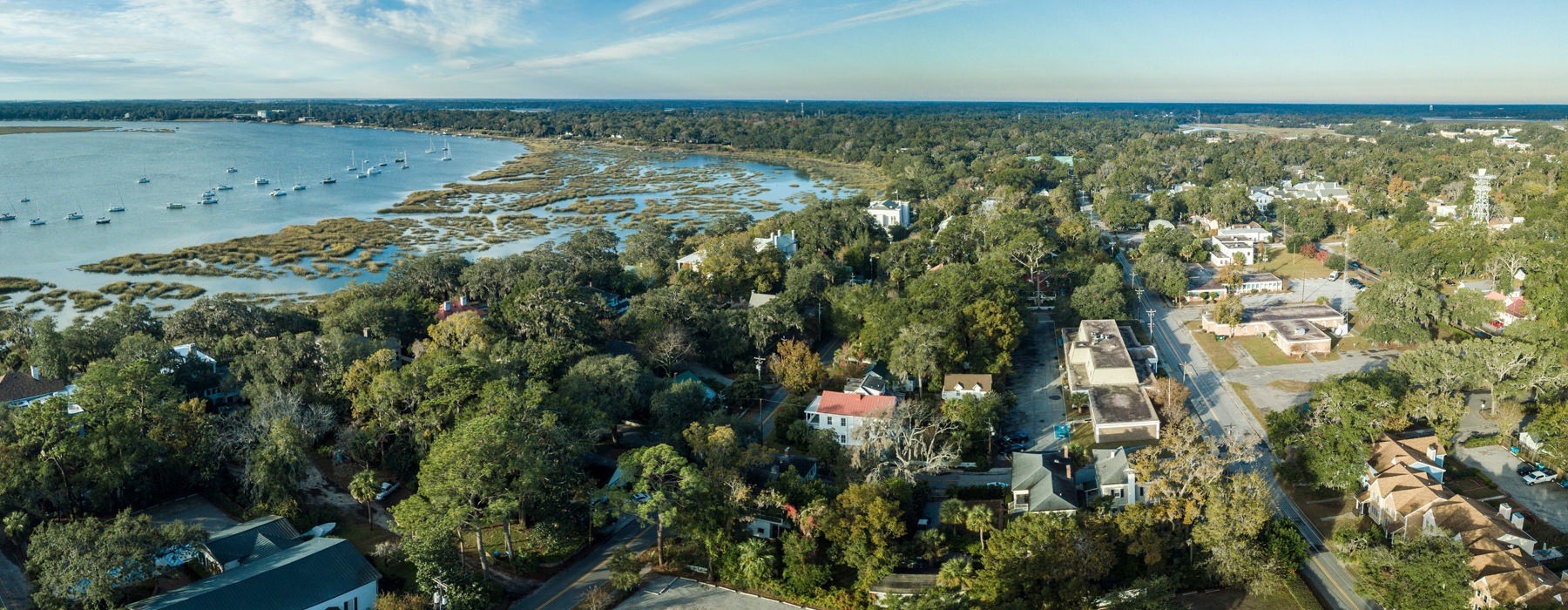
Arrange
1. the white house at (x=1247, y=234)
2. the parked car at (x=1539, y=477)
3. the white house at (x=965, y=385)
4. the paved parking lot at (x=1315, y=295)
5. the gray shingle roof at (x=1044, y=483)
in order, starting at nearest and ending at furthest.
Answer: the gray shingle roof at (x=1044, y=483), the parked car at (x=1539, y=477), the white house at (x=965, y=385), the paved parking lot at (x=1315, y=295), the white house at (x=1247, y=234)

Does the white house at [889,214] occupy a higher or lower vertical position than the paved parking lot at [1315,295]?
higher

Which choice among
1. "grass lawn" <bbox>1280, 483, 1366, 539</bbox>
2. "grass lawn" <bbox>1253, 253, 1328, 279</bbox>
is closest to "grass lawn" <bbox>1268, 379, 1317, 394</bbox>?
"grass lawn" <bbox>1280, 483, 1366, 539</bbox>

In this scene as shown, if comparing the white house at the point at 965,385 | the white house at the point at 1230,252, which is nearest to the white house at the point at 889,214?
the white house at the point at 1230,252

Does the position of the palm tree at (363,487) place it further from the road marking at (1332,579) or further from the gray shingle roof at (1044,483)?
the road marking at (1332,579)

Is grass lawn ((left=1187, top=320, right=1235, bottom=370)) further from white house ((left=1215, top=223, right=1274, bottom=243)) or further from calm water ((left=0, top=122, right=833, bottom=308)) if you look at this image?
calm water ((left=0, top=122, right=833, bottom=308))

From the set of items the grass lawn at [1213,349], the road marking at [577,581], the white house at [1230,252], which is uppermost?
the white house at [1230,252]

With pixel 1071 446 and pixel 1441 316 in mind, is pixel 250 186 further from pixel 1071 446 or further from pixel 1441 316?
pixel 1441 316

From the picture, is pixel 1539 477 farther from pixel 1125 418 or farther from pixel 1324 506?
pixel 1125 418
